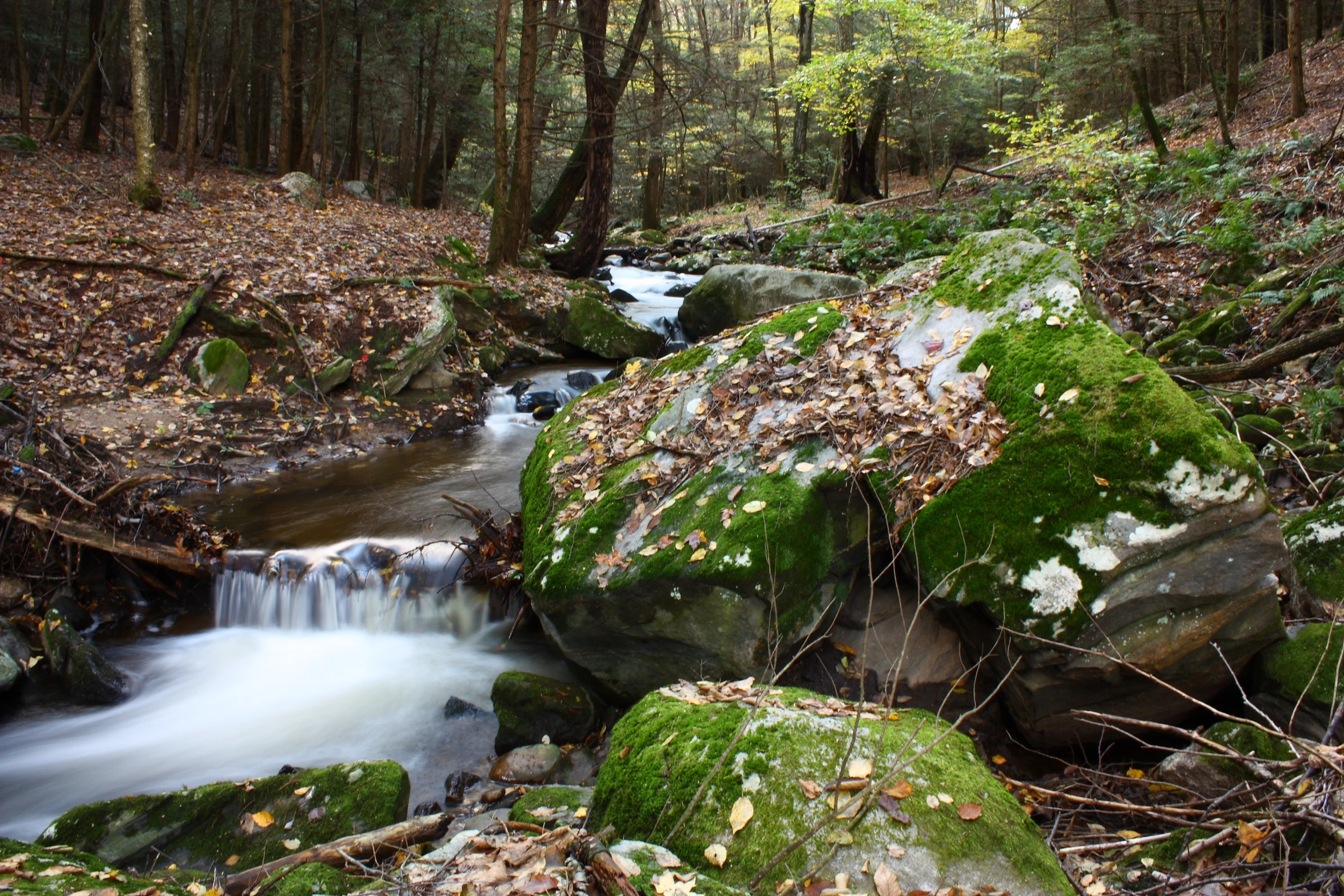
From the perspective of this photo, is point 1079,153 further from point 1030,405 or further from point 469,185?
point 469,185

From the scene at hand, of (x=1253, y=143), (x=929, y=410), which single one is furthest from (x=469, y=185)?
(x=929, y=410)

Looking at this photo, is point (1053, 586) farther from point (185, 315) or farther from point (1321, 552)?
point (185, 315)

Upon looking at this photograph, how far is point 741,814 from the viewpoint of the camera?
2.64 meters

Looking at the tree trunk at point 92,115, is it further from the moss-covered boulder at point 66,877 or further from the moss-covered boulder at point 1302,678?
the moss-covered boulder at point 1302,678

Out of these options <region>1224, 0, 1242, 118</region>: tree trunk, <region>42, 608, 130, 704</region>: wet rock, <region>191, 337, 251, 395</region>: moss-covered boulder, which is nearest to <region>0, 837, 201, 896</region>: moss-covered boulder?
<region>42, 608, 130, 704</region>: wet rock

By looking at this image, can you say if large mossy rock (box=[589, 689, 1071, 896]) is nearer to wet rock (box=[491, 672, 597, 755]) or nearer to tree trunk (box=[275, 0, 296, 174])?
wet rock (box=[491, 672, 597, 755])

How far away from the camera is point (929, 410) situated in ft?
14.5

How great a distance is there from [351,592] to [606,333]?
804 centimetres

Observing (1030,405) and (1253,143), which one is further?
(1253,143)

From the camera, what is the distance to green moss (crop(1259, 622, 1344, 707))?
3.50 metres

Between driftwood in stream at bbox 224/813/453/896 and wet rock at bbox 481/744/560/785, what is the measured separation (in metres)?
0.96

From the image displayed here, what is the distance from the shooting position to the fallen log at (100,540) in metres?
6.29

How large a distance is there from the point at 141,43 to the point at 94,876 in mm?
13865

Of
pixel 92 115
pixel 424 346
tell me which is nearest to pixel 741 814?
pixel 424 346
